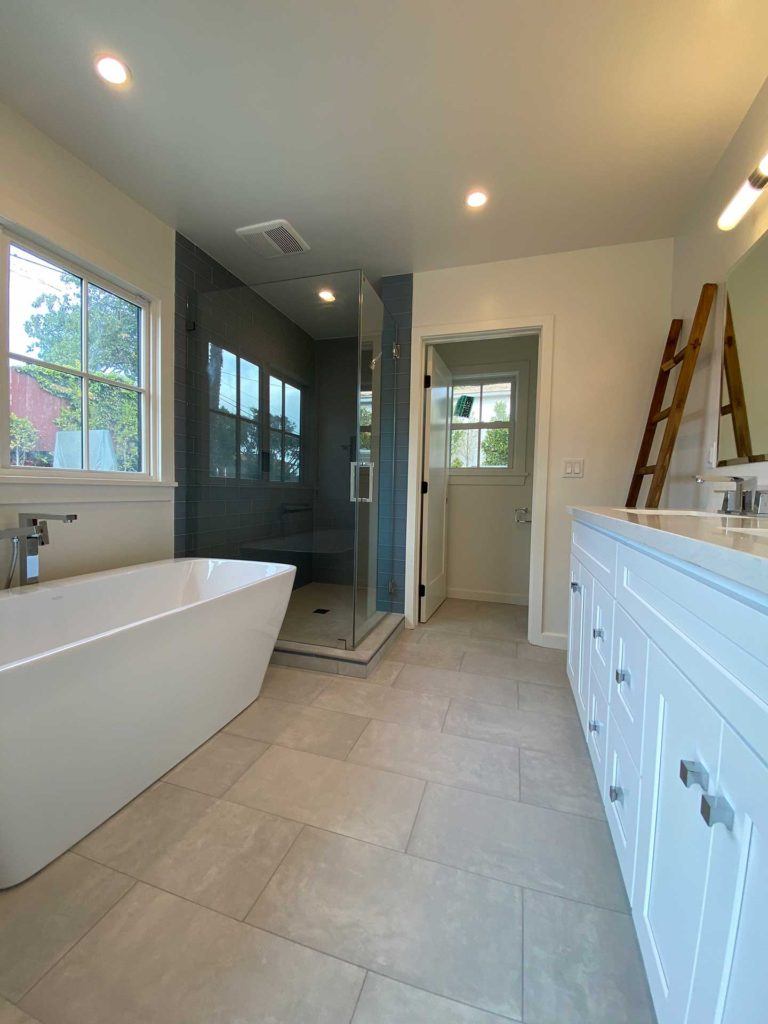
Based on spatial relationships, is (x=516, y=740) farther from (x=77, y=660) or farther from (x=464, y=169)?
(x=464, y=169)

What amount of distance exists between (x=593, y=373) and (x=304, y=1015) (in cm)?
297

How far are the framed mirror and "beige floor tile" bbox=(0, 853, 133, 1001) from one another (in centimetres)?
241

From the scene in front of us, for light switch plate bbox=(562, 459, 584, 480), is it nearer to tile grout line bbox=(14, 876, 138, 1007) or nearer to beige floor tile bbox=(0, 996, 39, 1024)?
tile grout line bbox=(14, 876, 138, 1007)

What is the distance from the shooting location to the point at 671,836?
706 mm

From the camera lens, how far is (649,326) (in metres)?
2.49

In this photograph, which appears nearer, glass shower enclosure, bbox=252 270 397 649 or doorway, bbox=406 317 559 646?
glass shower enclosure, bbox=252 270 397 649

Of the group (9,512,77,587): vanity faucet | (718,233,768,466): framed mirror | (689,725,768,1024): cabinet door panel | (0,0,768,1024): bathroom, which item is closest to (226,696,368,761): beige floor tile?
(0,0,768,1024): bathroom

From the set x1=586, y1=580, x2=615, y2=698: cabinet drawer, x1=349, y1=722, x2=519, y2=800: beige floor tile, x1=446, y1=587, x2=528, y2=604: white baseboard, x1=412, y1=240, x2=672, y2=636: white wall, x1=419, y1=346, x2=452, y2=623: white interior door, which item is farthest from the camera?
x1=446, y1=587, x2=528, y2=604: white baseboard

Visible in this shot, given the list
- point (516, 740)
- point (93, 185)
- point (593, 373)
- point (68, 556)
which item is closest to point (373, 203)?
point (93, 185)

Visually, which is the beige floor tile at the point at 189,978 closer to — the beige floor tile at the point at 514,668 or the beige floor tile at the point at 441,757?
the beige floor tile at the point at 441,757

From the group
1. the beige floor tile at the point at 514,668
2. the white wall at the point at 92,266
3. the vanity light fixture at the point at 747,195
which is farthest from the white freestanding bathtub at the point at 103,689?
the vanity light fixture at the point at 747,195

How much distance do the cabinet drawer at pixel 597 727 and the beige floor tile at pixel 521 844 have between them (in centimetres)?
17

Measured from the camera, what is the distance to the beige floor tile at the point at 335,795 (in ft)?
4.15

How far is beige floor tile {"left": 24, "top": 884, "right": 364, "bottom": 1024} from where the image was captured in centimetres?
81
